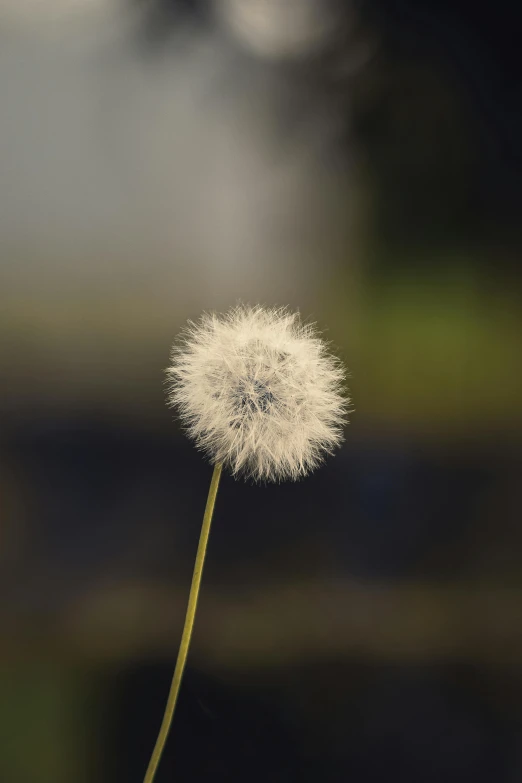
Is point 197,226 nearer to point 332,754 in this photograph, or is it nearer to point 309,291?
point 309,291

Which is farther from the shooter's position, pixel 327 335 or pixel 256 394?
pixel 327 335

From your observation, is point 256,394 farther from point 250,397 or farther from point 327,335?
point 327,335


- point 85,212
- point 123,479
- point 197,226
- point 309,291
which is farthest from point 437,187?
point 123,479

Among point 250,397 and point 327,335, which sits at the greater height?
point 327,335

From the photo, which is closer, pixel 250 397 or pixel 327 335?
pixel 250 397

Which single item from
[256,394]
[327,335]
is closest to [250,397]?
[256,394]
